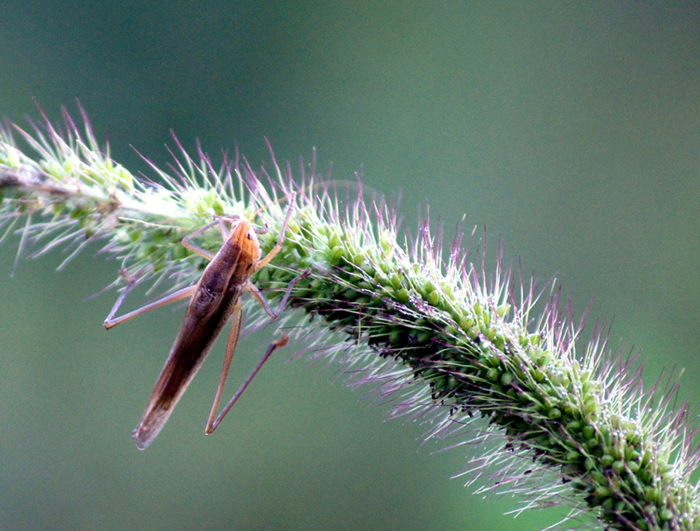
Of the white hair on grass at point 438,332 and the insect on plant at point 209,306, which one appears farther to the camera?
the insect on plant at point 209,306

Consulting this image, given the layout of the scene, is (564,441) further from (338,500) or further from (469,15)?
(469,15)

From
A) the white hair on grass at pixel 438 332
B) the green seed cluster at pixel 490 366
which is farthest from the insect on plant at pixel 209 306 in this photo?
the green seed cluster at pixel 490 366

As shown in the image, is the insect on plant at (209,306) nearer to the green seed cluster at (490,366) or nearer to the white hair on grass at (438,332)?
the white hair on grass at (438,332)

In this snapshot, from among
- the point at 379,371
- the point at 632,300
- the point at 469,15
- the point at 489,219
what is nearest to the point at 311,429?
the point at 489,219

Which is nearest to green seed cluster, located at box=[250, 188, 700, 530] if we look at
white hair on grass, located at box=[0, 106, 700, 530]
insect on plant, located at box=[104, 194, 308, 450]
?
white hair on grass, located at box=[0, 106, 700, 530]

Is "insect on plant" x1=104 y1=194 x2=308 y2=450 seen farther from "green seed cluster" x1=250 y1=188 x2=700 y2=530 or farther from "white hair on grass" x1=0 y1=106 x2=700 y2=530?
"green seed cluster" x1=250 y1=188 x2=700 y2=530

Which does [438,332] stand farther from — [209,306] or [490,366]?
[209,306]
